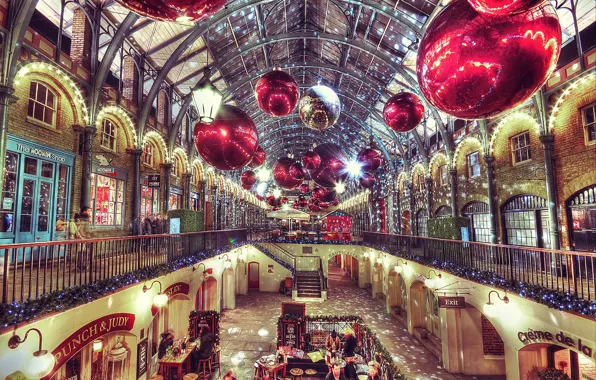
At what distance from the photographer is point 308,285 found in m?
20.6

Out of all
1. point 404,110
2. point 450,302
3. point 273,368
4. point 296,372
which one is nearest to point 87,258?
point 273,368

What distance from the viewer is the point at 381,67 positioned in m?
15.6

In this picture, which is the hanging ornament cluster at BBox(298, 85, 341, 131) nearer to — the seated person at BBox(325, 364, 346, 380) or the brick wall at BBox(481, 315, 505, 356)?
the seated person at BBox(325, 364, 346, 380)

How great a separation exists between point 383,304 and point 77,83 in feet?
61.8

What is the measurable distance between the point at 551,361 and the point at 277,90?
9.71 meters

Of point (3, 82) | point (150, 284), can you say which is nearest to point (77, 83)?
point (3, 82)

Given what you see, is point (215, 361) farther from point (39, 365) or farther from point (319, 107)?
point (319, 107)

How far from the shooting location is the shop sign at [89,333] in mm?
4972

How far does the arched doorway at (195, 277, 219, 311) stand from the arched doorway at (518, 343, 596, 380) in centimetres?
1169

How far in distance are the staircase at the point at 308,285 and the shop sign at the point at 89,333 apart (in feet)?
46.2

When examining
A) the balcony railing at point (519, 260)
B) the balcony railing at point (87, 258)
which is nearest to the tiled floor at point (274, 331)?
the balcony railing at point (519, 260)

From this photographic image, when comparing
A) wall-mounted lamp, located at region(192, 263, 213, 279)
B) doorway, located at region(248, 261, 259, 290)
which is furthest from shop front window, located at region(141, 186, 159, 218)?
doorway, located at region(248, 261, 259, 290)

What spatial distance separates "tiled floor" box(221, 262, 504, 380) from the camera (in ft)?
34.6

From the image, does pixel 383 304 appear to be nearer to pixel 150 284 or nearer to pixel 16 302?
pixel 150 284
